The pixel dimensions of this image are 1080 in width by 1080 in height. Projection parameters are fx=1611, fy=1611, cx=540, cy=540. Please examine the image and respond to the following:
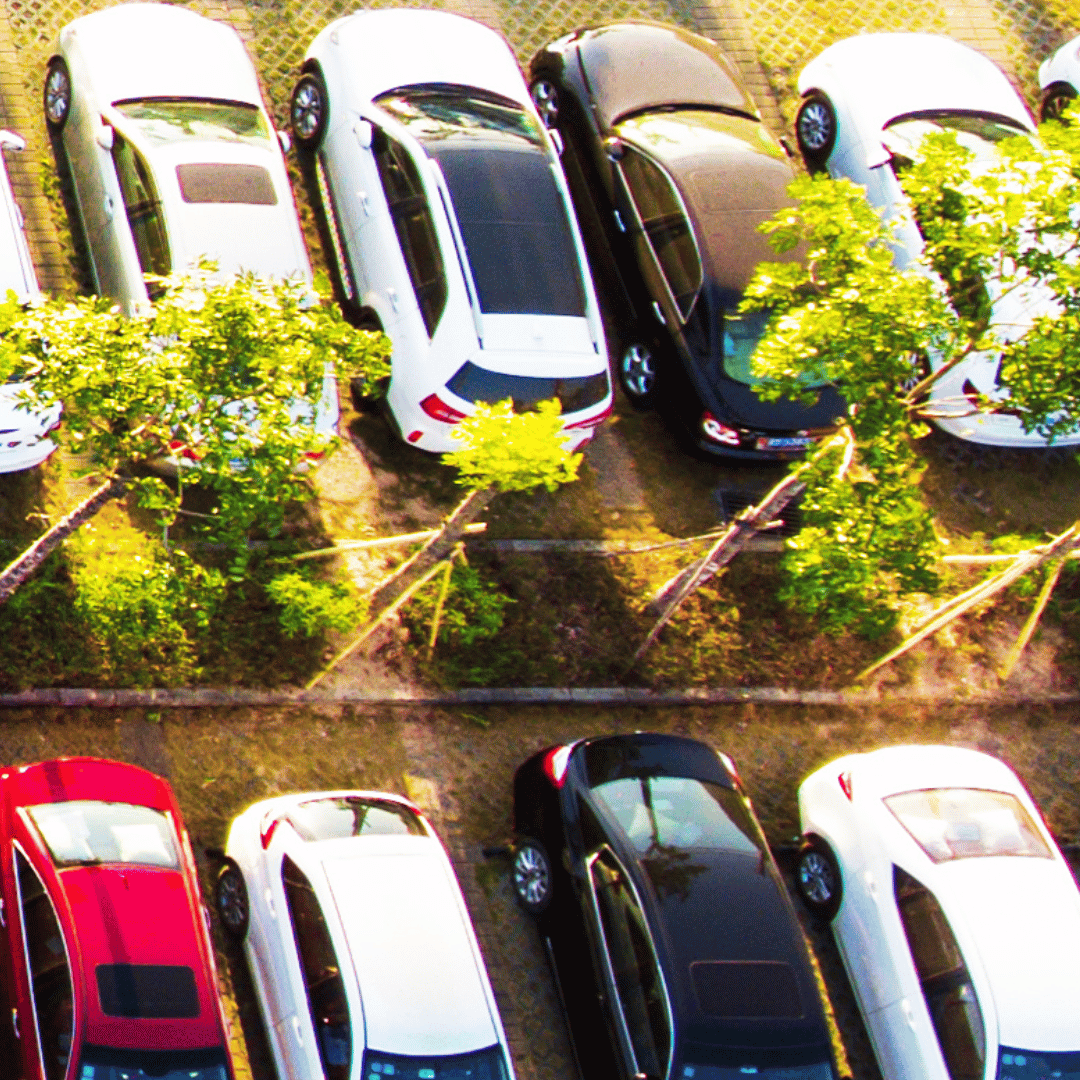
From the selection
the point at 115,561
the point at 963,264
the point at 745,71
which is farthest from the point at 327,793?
the point at 745,71

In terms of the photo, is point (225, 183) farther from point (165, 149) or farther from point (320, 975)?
point (320, 975)

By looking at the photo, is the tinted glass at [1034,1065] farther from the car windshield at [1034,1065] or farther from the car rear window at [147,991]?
the car rear window at [147,991]

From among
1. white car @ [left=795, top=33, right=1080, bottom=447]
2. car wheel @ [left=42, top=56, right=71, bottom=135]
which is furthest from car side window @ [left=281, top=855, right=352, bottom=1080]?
white car @ [left=795, top=33, right=1080, bottom=447]

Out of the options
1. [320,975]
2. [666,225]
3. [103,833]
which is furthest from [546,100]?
[320,975]

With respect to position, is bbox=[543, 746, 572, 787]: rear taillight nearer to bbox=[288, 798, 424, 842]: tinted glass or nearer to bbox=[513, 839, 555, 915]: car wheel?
bbox=[513, 839, 555, 915]: car wheel

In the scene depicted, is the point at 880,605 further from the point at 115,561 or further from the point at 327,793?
the point at 115,561

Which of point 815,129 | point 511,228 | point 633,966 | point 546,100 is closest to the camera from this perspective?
point 633,966
